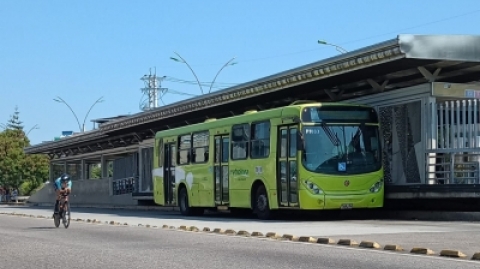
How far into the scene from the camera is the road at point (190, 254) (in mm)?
11453

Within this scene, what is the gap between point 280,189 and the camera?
23078mm

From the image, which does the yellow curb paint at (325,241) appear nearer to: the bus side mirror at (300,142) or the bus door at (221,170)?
the bus side mirror at (300,142)

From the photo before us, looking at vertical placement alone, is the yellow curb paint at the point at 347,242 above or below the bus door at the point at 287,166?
below

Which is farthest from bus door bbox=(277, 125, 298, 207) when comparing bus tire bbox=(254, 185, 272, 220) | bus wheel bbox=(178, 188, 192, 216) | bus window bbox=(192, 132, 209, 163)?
bus wheel bbox=(178, 188, 192, 216)

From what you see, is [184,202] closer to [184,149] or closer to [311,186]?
[184,149]

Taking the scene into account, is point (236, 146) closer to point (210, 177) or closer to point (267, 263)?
point (210, 177)

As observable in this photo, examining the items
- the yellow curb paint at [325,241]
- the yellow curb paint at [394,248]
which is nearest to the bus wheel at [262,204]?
the yellow curb paint at [325,241]

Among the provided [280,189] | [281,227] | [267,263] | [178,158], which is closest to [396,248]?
[267,263]

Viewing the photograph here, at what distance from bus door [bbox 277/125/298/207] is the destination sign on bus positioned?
52 centimetres

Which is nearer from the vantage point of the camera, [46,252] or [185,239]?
[46,252]

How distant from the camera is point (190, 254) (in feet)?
43.8

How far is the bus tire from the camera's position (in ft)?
78.3

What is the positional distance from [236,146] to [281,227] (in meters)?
6.14

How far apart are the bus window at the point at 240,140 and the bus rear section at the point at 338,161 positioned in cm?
327
